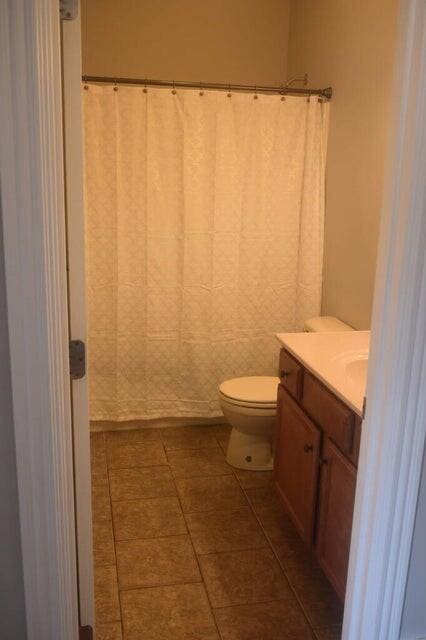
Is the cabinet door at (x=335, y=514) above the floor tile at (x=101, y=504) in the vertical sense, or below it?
above

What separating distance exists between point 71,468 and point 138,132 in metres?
2.15

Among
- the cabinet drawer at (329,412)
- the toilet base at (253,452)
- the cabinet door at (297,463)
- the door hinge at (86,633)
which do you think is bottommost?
the toilet base at (253,452)

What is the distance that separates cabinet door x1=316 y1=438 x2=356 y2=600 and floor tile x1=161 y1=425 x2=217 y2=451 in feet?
4.27

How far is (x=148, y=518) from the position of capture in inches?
104

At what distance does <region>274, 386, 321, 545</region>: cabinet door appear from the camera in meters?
2.18

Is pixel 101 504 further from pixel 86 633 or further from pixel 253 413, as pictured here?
pixel 86 633

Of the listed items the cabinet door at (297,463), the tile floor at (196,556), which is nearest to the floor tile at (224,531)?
the tile floor at (196,556)

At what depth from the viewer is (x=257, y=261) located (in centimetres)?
335

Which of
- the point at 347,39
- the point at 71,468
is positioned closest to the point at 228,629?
the point at 71,468

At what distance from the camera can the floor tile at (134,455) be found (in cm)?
313

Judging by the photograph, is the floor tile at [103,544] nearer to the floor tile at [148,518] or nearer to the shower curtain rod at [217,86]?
the floor tile at [148,518]

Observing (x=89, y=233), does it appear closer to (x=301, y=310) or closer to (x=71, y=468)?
(x=301, y=310)

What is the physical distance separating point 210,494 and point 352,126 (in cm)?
188

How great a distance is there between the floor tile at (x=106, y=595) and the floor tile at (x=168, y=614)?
0.03 metres
